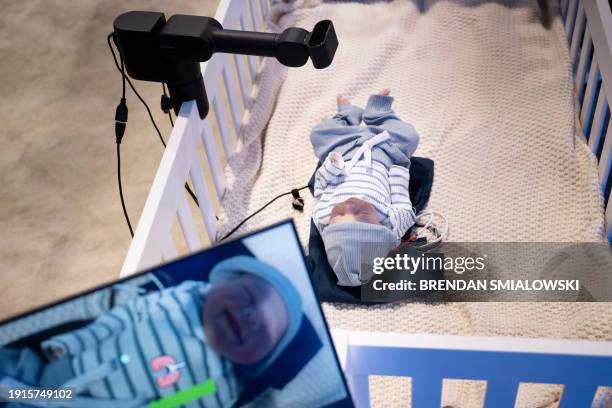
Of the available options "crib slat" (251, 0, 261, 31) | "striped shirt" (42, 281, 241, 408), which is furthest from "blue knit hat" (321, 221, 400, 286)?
"crib slat" (251, 0, 261, 31)

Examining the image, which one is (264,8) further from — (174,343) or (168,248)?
(174,343)

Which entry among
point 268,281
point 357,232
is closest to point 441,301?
point 357,232

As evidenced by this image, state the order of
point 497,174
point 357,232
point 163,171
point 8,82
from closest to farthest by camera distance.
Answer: point 163,171 → point 357,232 → point 497,174 → point 8,82

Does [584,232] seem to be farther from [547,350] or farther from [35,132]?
[35,132]

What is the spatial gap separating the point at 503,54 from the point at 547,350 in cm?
108

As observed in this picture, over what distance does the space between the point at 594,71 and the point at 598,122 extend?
12 cm

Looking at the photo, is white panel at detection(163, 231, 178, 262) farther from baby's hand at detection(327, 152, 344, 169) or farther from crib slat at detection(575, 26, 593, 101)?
crib slat at detection(575, 26, 593, 101)

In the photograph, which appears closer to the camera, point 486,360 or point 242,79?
point 486,360

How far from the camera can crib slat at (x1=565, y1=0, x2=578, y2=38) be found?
5.48 feet

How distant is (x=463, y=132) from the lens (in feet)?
4.98

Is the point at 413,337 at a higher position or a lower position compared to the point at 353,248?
higher

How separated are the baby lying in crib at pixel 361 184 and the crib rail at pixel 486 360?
0.39 meters

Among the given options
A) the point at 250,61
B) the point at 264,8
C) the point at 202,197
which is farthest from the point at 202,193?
the point at 264,8

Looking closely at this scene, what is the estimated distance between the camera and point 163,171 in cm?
111
